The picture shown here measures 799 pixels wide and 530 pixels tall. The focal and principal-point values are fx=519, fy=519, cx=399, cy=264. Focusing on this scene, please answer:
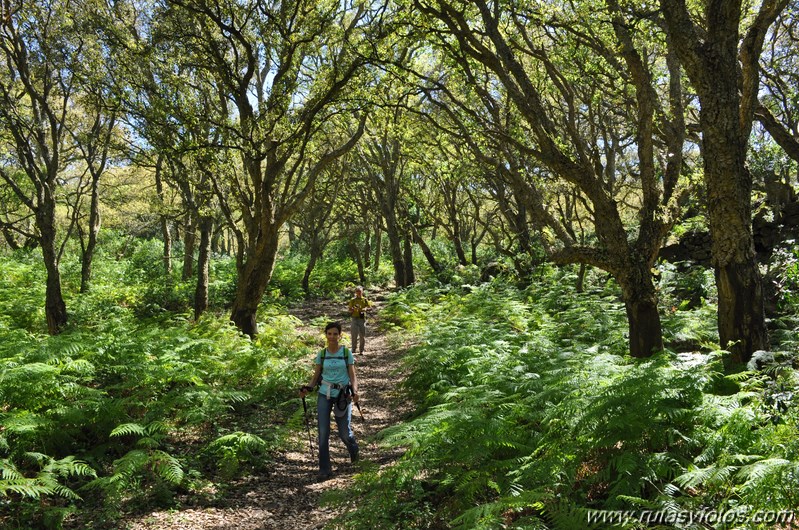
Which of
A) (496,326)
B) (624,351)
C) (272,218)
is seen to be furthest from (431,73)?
(624,351)

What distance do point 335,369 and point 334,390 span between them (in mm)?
245

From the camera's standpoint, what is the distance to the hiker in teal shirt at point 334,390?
6023mm

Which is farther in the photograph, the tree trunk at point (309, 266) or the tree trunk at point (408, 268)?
the tree trunk at point (309, 266)

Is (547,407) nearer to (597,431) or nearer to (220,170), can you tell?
(597,431)

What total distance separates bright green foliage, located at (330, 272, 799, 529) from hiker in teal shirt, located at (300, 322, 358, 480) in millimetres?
1054

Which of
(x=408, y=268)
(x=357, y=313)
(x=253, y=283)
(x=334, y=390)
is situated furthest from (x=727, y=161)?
(x=408, y=268)

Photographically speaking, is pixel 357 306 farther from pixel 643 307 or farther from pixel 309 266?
pixel 309 266

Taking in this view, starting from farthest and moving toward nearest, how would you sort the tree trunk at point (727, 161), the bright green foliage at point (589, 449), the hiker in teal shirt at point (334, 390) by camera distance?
the hiker in teal shirt at point (334, 390) → the tree trunk at point (727, 161) → the bright green foliage at point (589, 449)

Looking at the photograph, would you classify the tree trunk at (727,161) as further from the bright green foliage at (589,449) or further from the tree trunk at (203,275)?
the tree trunk at (203,275)

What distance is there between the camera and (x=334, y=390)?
20.1 feet

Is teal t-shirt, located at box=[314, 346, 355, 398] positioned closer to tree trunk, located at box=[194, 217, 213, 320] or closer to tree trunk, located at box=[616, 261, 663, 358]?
tree trunk, located at box=[616, 261, 663, 358]

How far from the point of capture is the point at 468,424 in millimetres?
5031

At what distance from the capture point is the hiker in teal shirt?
6.02m

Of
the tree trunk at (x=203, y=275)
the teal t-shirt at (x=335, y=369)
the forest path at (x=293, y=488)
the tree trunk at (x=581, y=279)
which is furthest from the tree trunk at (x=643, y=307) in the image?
the tree trunk at (x=203, y=275)
